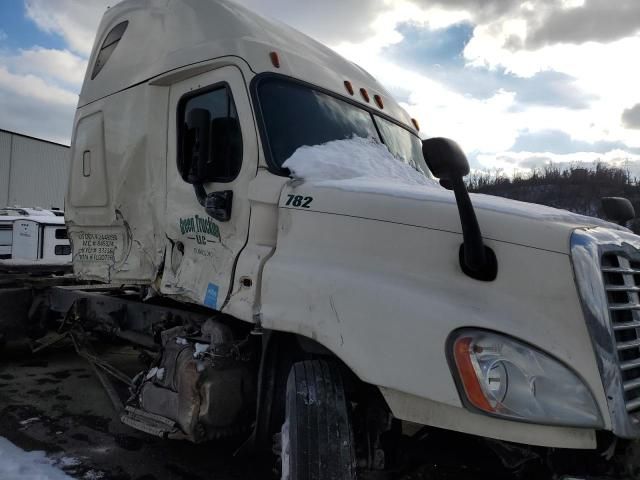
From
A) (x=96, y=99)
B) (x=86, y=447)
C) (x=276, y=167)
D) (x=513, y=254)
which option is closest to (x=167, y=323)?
(x=86, y=447)

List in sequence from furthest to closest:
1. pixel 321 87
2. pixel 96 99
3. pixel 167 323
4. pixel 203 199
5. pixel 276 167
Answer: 1. pixel 96 99
2. pixel 167 323
3. pixel 321 87
4. pixel 203 199
5. pixel 276 167

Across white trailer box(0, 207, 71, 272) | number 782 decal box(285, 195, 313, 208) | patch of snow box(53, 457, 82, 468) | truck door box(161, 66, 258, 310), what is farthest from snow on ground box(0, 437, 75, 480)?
white trailer box(0, 207, 71, 272)

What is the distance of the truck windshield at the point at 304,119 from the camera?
342 cm

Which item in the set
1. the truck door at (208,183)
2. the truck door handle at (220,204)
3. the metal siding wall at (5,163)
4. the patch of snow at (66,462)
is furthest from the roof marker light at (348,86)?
the metal siding wall at (5,163)

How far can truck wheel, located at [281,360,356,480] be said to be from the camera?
253 cm

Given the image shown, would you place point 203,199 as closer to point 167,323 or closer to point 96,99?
point 167,323

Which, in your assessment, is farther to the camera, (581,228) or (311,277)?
(311,277)

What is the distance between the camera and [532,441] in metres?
2.22

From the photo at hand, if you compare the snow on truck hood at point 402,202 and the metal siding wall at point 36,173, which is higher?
the metal siding wall at point 36,173

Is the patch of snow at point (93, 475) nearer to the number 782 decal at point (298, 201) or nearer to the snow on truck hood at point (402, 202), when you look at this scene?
the number 782 decal at point (298, 201)

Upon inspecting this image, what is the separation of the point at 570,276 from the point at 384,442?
1.25m

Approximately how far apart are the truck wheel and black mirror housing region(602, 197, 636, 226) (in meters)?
2.09

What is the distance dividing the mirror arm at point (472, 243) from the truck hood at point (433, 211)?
13cm

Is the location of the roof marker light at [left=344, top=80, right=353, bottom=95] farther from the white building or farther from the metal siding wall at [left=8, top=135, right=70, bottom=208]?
the metal siding wall at [left=8, top=135, right=70, bottom=208]
